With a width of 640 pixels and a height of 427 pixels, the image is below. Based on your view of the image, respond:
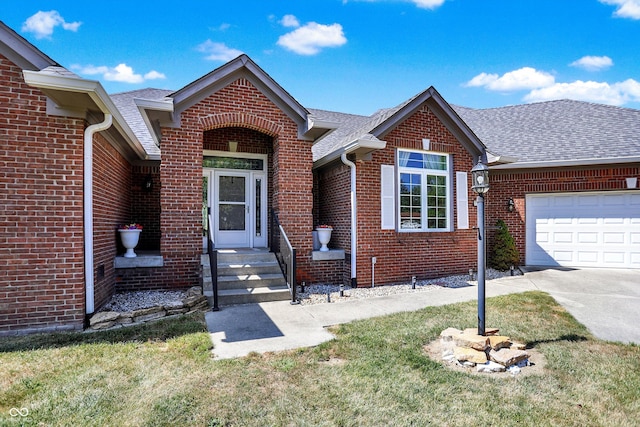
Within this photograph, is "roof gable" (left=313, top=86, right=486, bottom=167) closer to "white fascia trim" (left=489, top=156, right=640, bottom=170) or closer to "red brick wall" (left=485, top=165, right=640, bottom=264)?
"white fascia trim" (left=489, top=156, right=640, bottom=170)

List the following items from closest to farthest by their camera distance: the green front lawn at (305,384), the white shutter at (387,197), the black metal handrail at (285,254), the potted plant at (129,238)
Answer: the green front lawn at (305,384), the black metal handrail at (285,254), the potted plant at (129,238), the white shutter at (387,197)

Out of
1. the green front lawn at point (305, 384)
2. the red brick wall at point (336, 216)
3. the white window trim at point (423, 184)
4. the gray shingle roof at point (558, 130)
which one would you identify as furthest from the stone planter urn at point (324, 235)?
the gray shingle roof at point (558, 130)

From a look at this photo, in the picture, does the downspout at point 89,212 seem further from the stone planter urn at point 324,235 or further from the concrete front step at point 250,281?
the stone planter urn at point 324,235

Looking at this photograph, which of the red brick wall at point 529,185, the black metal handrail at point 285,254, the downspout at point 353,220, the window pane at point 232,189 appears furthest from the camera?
the red brick wall at point 529,185

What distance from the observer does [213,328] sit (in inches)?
201

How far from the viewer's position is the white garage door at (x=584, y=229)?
9.66 metres

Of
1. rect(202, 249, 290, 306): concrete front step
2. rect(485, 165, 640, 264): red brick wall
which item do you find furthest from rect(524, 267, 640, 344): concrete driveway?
rect(202, 249, 290, 306): concrete front step

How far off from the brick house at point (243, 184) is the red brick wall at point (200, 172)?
0.02 m

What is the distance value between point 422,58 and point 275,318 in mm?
9566

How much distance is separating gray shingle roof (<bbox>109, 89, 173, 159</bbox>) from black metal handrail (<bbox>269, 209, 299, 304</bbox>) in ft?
11.4

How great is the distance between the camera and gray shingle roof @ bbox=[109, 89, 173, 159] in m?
8.76

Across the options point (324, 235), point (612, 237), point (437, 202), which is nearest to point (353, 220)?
point (324, 235)

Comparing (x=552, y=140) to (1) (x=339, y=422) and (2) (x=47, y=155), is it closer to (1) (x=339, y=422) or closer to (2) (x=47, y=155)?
(1) (x=339, y=422)

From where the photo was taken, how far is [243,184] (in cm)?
899
